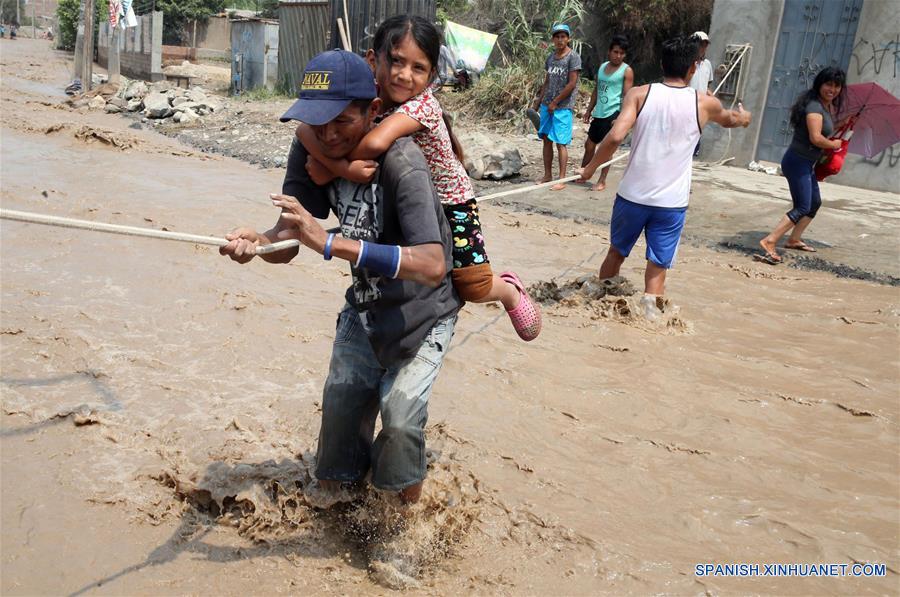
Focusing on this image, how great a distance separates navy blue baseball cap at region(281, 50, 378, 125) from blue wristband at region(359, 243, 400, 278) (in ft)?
1.28

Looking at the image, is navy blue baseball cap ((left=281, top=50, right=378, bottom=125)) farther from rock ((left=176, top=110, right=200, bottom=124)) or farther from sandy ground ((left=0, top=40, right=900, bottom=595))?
rock ((left=176, top=110, right=200, bottom=124))

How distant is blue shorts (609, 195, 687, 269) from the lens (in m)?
4.94

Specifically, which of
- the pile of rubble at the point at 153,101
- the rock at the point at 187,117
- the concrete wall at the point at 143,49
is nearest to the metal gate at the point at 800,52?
the rock at the point at 187,117

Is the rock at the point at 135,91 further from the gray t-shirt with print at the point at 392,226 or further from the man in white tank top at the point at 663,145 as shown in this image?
the gray t-shirt with print at the point at 392,226

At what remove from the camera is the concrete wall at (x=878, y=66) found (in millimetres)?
9336

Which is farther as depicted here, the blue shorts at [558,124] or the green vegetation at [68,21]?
the green vegetation at [68,21]

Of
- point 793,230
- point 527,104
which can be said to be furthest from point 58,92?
point 793,230

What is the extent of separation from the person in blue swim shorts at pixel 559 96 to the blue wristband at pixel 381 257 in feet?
22.1

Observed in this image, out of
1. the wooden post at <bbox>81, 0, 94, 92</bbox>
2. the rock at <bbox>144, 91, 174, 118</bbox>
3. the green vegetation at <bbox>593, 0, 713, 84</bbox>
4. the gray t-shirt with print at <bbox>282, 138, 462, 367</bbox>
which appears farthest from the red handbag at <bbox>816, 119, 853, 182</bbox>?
the wooden post at <bbox>81, 0, 94, 92</bbox>

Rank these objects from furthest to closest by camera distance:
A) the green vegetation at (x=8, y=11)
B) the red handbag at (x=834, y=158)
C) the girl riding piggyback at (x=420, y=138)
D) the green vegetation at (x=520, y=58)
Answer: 1. the green vegetation at (x=8, y=11)
2. the green vegetation at (x=520, y=58)
3. the red handbag at (x=834, y=158)
4. the girl riding piggyback at (x=420, y=138)

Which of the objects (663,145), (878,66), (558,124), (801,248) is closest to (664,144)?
(663,145)

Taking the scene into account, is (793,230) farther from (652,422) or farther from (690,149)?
(652,422)

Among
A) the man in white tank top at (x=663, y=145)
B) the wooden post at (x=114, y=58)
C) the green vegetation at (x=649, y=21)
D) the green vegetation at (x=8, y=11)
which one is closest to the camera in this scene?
the man in white tank top at (x=663, y=145)

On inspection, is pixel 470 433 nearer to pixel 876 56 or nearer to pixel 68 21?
pixel 876 56
